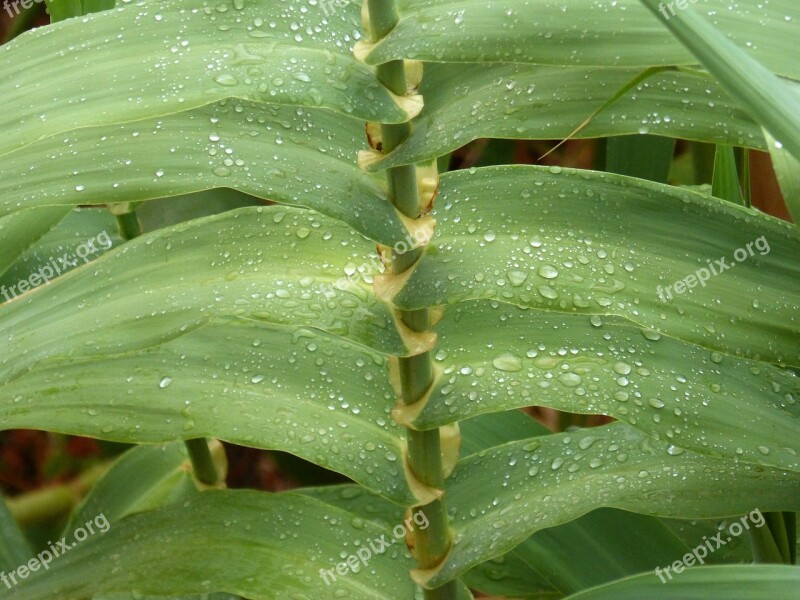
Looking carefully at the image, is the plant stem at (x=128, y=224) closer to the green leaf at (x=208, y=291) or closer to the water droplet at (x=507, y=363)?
the green leaf at (x=208, y=291)

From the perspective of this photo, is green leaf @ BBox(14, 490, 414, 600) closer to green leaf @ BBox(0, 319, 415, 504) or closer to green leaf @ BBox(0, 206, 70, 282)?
green leaf @ BBox(0, 319, 415, 504)

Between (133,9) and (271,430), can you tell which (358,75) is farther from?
(271,430)

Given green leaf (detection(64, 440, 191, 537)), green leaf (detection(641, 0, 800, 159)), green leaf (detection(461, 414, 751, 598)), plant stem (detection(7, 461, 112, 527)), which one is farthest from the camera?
plant stem (detection(7, 461, 112, 527))

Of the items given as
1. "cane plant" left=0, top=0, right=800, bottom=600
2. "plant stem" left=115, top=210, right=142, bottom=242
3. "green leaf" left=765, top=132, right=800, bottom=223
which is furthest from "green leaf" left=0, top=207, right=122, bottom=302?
"green leaf" left=765, top=132, right=800, bottom=223

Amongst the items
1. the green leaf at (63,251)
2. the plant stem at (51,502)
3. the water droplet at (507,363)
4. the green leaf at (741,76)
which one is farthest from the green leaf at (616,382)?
the plant stem at (51,502)

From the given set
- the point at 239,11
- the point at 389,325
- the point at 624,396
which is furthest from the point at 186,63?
the point at 624,396

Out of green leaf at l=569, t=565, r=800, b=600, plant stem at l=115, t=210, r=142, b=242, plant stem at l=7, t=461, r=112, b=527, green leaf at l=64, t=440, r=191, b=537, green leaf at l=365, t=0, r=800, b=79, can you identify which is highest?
green leaf at l=365, t=0, r=800, b=79
